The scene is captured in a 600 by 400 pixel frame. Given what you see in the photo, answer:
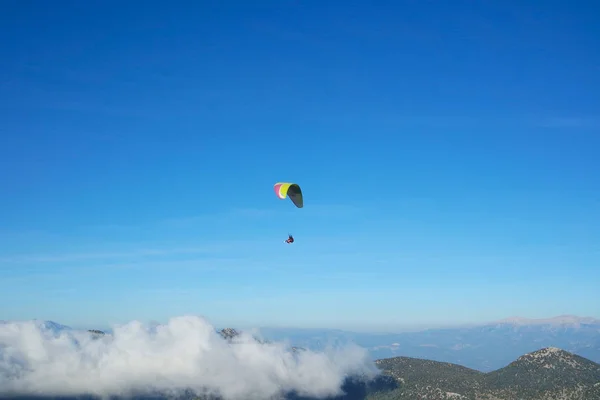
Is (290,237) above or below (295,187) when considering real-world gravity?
below
